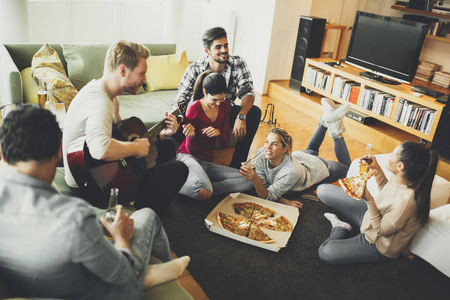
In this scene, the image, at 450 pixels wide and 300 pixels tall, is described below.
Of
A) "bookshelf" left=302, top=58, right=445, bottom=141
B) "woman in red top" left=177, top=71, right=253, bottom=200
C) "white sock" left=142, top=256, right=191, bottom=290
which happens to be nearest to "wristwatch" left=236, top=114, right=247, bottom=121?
"woman in red top" left=177, top=71, right=253, bottom=200

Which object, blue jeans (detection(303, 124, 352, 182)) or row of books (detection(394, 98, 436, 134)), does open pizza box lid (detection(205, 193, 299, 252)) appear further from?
row of books (detection(394, 98, 436, 134))

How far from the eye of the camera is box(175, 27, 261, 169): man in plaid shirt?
3102 mm

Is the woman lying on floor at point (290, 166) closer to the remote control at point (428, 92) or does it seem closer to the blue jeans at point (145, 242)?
the blue jeans at point (145, 242)

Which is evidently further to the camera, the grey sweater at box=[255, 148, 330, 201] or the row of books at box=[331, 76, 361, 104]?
the row of books at box=[331, 76, 361, 104]

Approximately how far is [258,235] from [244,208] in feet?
0.91

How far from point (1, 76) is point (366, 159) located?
2.66m

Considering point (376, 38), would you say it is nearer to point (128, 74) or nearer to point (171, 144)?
point (171, 144)

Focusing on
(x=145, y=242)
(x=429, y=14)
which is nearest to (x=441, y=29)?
(x=429, y=14)

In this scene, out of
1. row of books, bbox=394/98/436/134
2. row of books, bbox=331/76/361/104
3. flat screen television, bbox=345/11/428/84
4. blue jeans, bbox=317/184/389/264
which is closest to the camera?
blue jeans, bbox=317/184/389/264

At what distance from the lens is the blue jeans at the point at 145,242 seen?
1.46 meters

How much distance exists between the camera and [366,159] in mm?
2283

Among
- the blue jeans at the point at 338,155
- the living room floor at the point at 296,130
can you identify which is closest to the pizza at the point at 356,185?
the blue jeans at the point at 338,155

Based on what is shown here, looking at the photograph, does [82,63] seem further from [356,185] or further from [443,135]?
[443,135]

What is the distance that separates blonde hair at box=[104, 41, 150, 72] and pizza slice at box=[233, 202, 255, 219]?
1.17 meters
